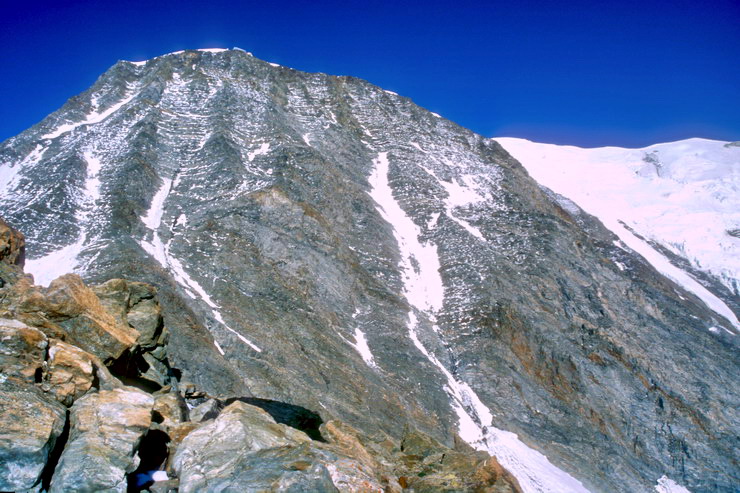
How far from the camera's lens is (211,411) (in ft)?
45.9

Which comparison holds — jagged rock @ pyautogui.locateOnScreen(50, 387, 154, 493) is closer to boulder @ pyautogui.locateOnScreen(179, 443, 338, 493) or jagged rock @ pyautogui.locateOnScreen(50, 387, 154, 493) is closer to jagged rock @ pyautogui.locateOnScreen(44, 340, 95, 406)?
jagged rock @ pyautogui.locateOnScreen(44, 340, 95, 406)

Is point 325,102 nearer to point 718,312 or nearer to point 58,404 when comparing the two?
point 718,312

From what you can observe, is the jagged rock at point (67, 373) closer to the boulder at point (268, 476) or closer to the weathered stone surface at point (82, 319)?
the weathered stone surface at point (82, 319)

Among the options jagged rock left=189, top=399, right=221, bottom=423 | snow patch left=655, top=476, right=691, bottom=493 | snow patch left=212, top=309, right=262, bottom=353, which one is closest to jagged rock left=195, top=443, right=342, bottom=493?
jagged rock left=189, top=399, right=221, bottom=423

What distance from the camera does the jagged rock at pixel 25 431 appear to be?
765cm

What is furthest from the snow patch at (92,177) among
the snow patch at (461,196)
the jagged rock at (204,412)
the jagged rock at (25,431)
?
the jagged rock at (25,431)

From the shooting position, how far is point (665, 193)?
10500cm

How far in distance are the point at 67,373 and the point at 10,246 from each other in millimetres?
8162

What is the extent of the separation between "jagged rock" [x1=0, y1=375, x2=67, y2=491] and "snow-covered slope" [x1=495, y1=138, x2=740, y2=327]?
85218 mm

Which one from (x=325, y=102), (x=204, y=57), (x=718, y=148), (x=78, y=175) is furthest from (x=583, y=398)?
(x=718, y=148)

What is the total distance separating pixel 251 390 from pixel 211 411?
14.8 m

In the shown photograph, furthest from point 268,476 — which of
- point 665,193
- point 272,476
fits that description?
point 665,193

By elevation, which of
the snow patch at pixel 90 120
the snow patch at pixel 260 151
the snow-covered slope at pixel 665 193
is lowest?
the snow patch at pixel 260 151

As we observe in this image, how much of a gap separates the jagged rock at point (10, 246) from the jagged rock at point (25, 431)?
7587mm
